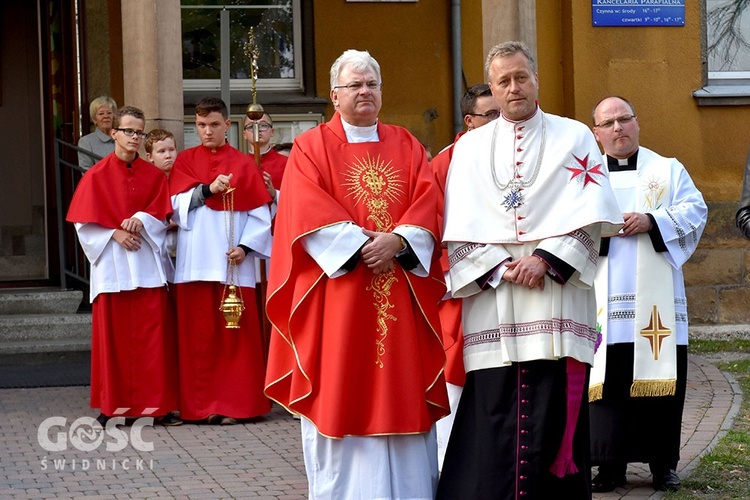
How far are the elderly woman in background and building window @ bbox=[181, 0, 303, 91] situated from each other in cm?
150

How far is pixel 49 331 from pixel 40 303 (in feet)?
1.78

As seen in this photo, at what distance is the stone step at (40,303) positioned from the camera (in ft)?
40.6

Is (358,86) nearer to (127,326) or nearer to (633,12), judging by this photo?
(127,326)

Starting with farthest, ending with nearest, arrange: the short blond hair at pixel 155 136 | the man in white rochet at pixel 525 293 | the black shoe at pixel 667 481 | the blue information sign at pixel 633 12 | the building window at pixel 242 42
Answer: the building window at pixel 242 42
the blue information sign at pixel 633 12
the short blond hair at pixel 155 136
the black shoe at pixel 667 481
the man in white rochet at pixel 525 293

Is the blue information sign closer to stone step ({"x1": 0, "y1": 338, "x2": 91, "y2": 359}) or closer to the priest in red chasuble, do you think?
stone step ({"x1": 0, "y1": 338, "x2": 91, "y2": 359})

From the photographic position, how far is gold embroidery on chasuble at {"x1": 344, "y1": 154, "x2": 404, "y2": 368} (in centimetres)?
600

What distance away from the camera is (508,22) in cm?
1155

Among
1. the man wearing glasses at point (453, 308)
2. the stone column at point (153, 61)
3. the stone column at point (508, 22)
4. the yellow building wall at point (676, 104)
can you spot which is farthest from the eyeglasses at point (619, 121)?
the yellow building wall at point (676, 104)

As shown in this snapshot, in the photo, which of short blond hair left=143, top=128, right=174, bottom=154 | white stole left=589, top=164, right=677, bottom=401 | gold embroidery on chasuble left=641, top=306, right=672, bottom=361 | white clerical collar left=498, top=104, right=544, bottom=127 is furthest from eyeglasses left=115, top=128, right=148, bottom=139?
white clerical collar left=498, top=104, right=544, bottom=127

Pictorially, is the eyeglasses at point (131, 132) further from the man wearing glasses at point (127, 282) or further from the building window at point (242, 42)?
the building window at point (242, 42)

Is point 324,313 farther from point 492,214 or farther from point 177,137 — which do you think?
point 177,137

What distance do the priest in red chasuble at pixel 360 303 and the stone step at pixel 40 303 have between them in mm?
6720

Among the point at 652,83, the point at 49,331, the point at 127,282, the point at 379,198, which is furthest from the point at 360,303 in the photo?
the point at 652,83

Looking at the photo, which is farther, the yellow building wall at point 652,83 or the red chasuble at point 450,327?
the yellow building wall at point 652,83
